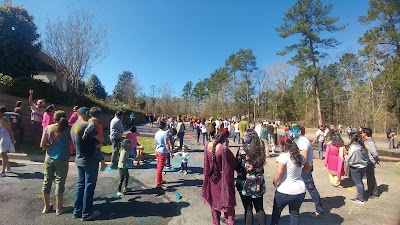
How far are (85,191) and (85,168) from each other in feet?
1.30

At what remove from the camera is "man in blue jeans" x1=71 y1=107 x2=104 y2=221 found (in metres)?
4.50

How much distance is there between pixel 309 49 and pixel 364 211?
97.8 feet

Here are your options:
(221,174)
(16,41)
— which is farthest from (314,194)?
(16,41)

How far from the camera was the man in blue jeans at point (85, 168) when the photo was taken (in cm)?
450

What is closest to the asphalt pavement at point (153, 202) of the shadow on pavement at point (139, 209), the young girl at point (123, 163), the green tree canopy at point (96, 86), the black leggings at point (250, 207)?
the shadow on pavement at point (139, 209)

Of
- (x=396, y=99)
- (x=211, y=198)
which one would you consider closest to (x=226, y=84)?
(x=396, y=99)

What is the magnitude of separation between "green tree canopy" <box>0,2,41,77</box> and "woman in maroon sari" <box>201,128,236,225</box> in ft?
46.2

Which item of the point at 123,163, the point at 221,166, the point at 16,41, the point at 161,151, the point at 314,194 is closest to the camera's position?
the point at 221,166

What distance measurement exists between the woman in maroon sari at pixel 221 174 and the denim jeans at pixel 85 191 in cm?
208

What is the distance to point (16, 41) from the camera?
13633mm

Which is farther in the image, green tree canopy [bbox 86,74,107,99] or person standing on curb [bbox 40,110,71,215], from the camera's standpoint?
green tree canopy [bbox 86,74,107,99]

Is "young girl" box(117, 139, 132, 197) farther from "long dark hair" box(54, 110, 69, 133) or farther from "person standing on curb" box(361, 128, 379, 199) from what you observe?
"person standing on curb" box(361, 128, 379, 199)

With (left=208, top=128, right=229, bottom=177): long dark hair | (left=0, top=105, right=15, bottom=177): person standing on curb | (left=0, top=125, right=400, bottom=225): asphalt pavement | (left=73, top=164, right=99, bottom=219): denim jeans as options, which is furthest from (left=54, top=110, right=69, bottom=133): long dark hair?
(left=208, top=128, right=229, bottom=177): long dark hair

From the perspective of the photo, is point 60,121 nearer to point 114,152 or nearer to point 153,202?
point 153,202
